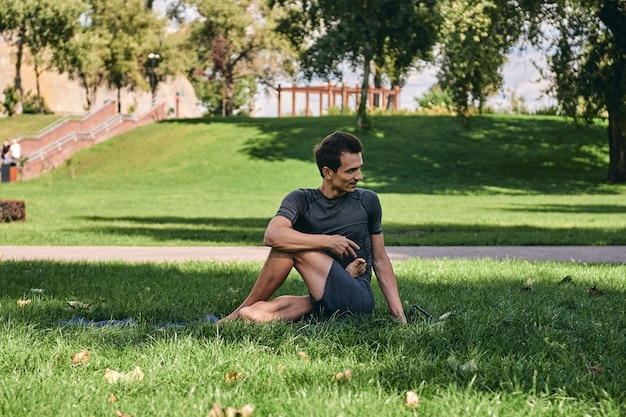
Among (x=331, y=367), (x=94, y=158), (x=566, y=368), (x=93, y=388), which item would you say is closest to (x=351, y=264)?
(x=331, y=367)

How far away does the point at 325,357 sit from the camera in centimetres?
524

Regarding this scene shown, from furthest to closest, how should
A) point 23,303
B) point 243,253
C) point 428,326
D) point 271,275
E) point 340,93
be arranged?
point 340,93, point 243,253, point 23,303, point 271,275, point 428,326

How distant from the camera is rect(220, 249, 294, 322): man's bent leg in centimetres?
624

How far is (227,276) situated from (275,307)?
11.8 feet

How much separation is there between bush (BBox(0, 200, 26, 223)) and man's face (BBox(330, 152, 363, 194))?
16.6 metres

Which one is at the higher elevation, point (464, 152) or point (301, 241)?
point (301, 241)

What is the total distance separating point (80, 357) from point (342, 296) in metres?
1.84

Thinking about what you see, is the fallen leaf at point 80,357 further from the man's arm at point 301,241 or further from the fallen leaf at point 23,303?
the fallen leaf at point 23,303

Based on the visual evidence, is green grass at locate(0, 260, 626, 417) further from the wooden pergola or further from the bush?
the wooden pergola

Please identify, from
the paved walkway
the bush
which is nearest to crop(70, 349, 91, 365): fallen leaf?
the paved walkway

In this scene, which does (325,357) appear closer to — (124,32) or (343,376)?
(343,376)

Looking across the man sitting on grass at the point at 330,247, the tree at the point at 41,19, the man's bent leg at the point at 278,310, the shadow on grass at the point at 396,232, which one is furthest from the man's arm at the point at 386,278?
the tree at the point at 41,19

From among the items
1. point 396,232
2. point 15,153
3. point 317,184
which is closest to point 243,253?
point 396,232

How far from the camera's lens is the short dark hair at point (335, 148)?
19.9 feet
